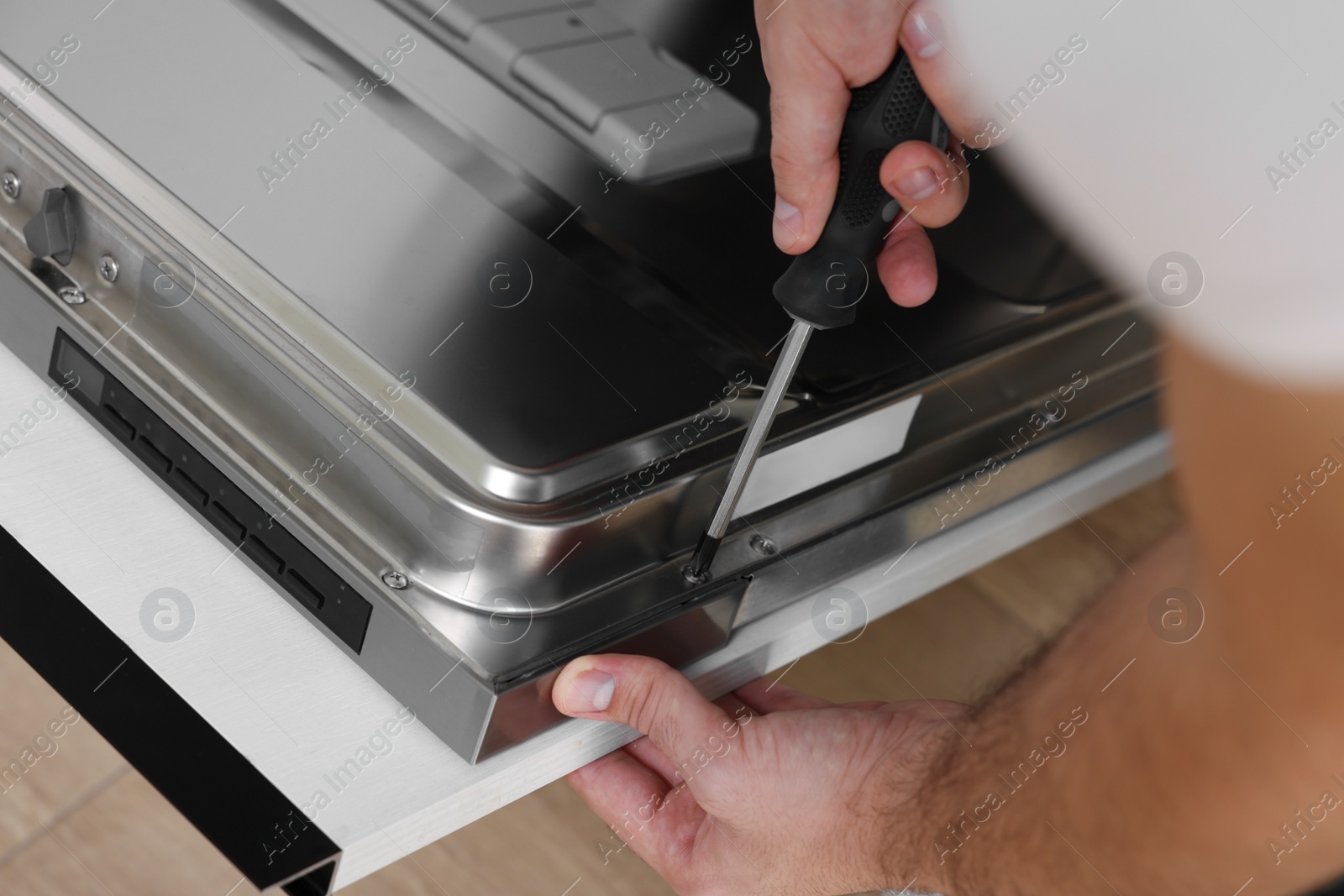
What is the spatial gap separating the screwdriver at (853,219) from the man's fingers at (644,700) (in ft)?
0.54

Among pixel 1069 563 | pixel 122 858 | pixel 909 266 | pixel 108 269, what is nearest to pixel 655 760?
pixel 909 266

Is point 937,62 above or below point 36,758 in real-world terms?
above

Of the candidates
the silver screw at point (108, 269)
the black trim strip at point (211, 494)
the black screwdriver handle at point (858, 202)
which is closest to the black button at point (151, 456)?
the black trim strip at point (211, 494)

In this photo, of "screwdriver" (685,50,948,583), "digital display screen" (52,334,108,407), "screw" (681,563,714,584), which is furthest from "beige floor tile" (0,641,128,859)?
"screwdriver" (685,50,948,583)

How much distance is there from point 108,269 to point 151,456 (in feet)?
0.42

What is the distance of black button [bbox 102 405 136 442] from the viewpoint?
0.79 metres

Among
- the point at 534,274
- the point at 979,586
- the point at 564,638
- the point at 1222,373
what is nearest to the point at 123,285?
the point at 534,274

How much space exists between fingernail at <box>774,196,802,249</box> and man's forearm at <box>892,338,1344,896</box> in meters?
0.27

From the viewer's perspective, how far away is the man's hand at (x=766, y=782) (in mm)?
749

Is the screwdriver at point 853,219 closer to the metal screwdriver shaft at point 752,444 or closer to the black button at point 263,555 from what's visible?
the metal screwdriver shaft at point 752,444

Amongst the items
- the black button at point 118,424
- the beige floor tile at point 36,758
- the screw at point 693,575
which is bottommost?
the beige floor tile at point 36,758

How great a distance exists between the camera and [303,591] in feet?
2.44

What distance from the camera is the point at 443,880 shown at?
3.90ft

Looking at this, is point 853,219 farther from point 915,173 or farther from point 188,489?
point 188,489
